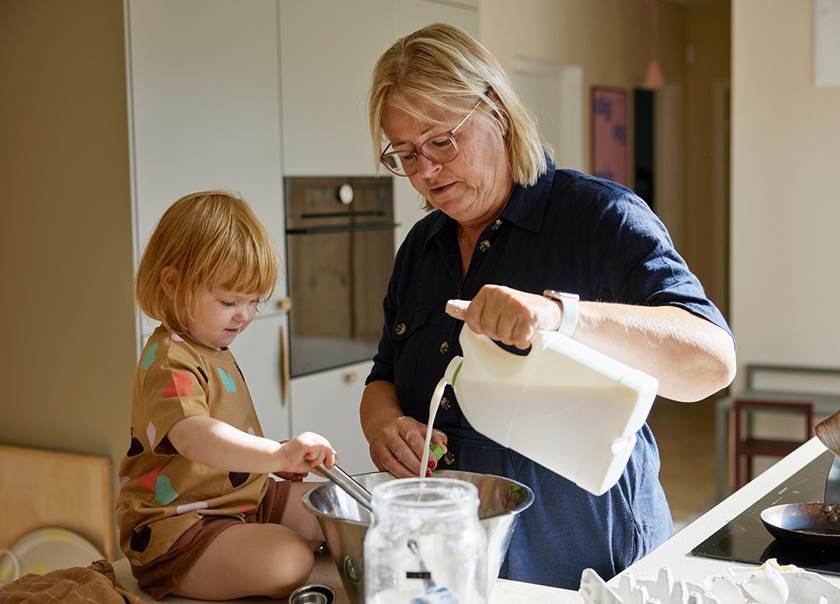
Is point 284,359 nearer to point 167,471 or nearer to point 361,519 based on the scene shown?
point 167,471

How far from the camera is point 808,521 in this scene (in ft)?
4.90

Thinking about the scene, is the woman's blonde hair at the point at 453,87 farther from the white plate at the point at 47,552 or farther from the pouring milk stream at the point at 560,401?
the white plate at the point at 47,552

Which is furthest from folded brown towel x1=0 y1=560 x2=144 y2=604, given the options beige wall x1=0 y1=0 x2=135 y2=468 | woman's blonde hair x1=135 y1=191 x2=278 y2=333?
beige wall x1=0 y1=0 x2=135 y2=468

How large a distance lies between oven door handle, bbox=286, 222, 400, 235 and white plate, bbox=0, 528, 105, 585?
1116 millimetres

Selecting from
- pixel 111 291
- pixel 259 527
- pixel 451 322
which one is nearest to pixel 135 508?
pixel 259 527

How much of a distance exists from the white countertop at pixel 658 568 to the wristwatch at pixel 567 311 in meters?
0.29

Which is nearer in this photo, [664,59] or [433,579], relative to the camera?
[433,579]

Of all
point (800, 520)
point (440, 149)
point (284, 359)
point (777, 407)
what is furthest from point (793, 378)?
point (440, 149)

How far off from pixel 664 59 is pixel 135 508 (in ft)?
19.6

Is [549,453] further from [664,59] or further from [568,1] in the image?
[664,59]

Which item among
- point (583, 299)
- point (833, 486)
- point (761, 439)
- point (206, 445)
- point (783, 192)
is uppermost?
point (783, 192)

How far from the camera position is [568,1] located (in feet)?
18.2

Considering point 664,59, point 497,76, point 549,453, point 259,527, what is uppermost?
point 664,59

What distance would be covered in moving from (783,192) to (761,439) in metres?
1.10
